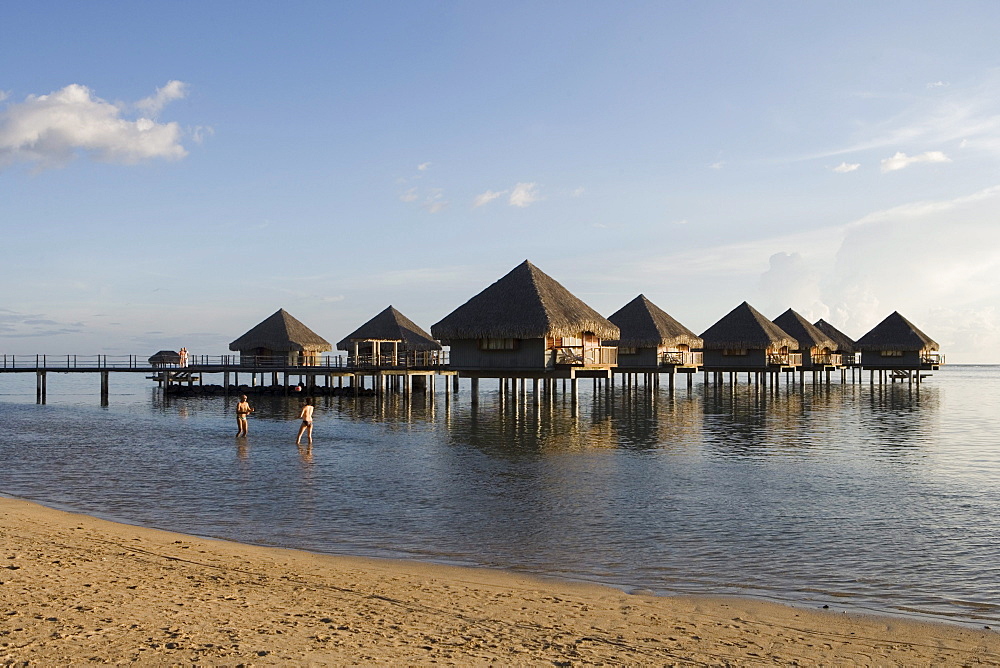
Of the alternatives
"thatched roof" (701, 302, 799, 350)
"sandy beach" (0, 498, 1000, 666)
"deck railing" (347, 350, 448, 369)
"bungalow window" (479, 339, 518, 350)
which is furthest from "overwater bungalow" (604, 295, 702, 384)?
"sandy beach" (0, 498, 1000, 666)

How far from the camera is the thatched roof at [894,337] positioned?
64938 mm

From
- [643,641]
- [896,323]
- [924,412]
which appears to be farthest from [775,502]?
[896,323]

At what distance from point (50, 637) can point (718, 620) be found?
207 inches

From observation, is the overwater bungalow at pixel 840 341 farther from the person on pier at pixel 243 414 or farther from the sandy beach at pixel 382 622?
the sandy beach at pixel 382 622

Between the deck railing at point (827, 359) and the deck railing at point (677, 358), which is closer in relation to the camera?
the deck railing at point (677, 358)

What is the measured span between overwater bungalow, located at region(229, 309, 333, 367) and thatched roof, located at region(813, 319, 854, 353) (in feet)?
158

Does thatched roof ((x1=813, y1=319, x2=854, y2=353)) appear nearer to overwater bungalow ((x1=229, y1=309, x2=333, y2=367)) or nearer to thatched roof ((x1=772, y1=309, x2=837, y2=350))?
thatched roof ((x1=772, y1=309, x2=837, y2=350))

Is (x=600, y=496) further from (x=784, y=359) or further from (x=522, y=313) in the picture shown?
(x=784, y=359)

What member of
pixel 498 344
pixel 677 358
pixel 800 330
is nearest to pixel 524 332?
pixel 498 344

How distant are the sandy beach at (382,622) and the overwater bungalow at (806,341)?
5759 centimetres

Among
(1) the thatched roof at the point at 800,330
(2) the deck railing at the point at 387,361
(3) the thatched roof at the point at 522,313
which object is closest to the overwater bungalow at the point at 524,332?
(3) the thatched roof at the point at 522,313

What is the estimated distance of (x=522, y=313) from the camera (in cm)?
3216

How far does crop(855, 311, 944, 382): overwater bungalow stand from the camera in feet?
214

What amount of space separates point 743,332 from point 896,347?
818 inches
